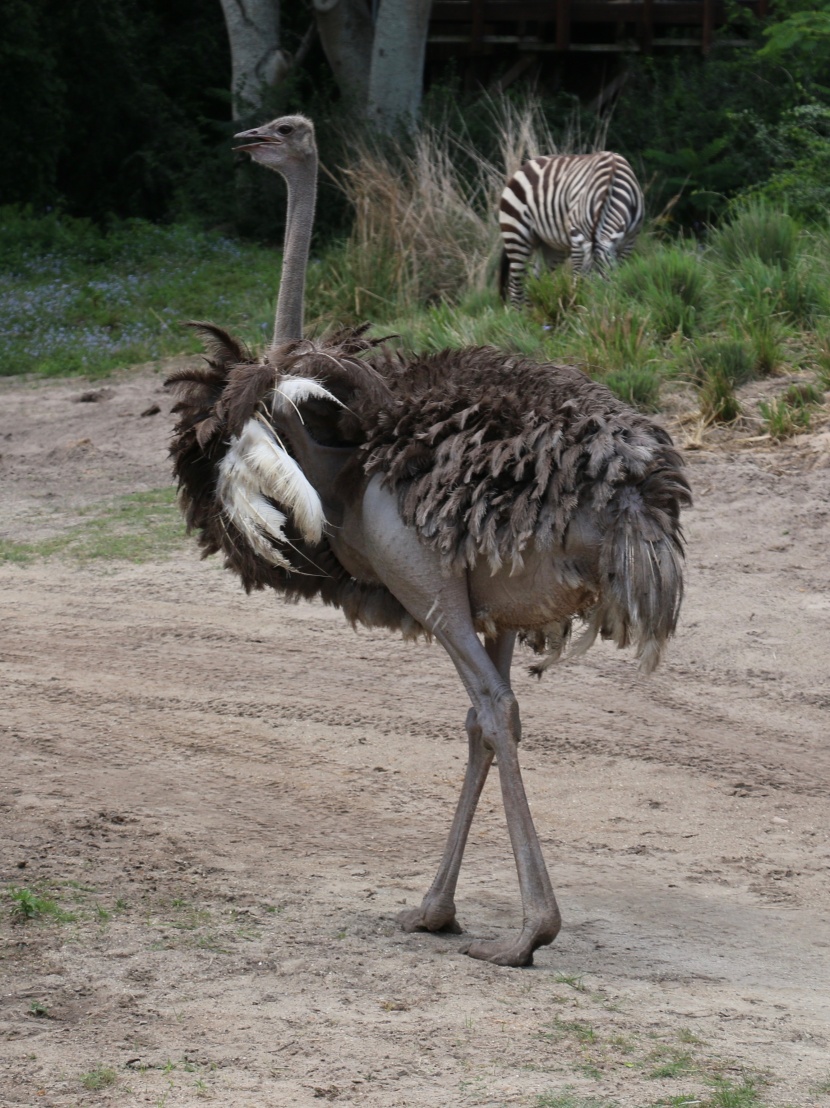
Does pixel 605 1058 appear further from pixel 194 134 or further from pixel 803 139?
pixel 194 134

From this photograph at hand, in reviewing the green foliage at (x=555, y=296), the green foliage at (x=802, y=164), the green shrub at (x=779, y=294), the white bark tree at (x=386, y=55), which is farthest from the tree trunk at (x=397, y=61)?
the green shrub at (x=779, y=294)

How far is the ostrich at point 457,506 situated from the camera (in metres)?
3.70

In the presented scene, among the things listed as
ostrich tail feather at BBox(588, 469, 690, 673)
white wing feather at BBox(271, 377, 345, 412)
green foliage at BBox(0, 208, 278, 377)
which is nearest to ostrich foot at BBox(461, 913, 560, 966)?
ostrich tail feather at BBox(588, 469, 690, 673)

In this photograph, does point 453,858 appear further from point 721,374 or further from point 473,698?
point 721,374

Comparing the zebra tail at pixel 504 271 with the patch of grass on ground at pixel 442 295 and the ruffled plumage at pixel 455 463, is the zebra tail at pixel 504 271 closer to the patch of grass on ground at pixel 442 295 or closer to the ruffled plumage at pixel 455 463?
the patch of grass on ground at pixel 442 295

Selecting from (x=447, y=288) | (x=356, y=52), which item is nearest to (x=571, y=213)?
(x=447, y=288)

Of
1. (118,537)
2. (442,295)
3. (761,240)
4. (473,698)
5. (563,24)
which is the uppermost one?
(563,24)

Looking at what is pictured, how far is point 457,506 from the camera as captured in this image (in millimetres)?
3771

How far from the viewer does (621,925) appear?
4113 millimetres

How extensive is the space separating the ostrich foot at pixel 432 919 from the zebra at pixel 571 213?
777 centimetres

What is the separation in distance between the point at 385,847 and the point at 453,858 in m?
0.68

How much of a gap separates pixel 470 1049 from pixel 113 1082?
0.78m

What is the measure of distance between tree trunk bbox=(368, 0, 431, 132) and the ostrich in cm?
1211

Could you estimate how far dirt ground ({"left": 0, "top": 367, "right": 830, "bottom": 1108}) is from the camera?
10.5ft
